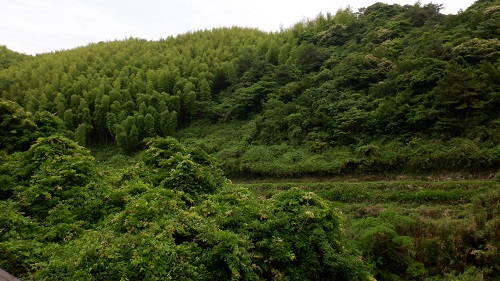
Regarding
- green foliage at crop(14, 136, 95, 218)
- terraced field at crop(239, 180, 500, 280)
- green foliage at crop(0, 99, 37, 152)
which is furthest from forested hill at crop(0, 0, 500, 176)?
terraced field at crop(239, 180, 500, 280)

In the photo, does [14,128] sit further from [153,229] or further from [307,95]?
[307,95]

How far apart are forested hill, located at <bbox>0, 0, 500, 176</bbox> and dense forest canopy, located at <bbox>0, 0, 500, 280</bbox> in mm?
117

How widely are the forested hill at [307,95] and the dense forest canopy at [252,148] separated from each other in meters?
0.12

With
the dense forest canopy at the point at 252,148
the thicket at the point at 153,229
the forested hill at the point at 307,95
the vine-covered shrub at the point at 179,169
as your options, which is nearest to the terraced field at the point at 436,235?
the dense forest canopy at the point at 252,148

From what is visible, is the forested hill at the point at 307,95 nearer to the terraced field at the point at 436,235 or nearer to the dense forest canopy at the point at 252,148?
the dense forest canopy at the point at 252,148

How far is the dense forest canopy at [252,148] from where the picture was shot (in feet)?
18.0

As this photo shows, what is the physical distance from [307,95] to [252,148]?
6.23m

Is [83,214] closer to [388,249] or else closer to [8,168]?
[8,168]

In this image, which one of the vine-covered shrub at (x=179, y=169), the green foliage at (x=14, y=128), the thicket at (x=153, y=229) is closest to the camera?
the thicket at (x=153, y=229)

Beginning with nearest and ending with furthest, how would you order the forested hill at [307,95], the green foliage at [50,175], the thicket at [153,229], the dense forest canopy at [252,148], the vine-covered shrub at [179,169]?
the thicket at [153,229], the dense forest canopy at [252,148], the green foliage at [50,175], the vine-covered shrub at [179,169], the forested hill at [307,95]

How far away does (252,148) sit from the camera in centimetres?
2334

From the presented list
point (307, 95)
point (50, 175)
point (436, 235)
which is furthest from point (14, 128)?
point (307, 95)

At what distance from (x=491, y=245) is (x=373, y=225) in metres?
3.18

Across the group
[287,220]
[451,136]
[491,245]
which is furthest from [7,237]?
[451,136]
